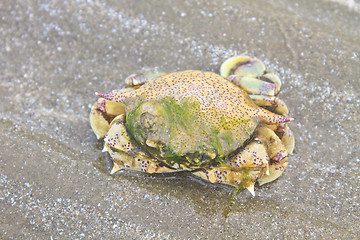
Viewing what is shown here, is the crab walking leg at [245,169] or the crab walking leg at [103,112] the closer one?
the crab walking leg at [245,169]

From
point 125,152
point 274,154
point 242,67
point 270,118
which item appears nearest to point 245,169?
point 274,154

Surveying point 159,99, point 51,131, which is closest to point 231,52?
point 159,99

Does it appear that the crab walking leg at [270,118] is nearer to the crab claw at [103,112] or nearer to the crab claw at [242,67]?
the crab claw at [242,67]

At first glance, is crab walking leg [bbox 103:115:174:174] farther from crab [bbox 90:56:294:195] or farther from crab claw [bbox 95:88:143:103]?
crab claw [bbox 95:88:143:103]

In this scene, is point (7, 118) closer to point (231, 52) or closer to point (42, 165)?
point (42, 165)

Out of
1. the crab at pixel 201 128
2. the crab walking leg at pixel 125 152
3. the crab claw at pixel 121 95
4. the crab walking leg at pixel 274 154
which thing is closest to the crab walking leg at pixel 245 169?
the crab at pixel 201 128

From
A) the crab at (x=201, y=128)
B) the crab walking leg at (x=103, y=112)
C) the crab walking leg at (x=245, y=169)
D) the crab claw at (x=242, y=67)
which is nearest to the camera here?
the crab at (x=201, y=128)

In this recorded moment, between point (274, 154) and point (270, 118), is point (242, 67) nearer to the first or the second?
point (270, 118)

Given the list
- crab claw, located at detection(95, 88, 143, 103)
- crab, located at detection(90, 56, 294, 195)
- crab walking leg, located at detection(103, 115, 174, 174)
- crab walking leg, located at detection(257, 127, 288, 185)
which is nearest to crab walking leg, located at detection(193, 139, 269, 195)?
crab, located at detection(90, 56, 294, 195)
